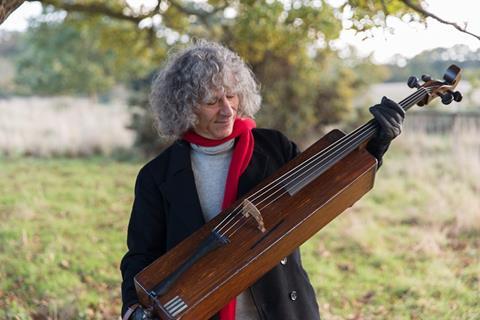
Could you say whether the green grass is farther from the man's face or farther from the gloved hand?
the man's face

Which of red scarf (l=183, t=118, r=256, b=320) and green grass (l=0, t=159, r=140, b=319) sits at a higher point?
red scarf (l=183, t=118, r=256, b=320)

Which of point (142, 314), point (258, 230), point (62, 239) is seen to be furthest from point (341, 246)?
point (142, 314)

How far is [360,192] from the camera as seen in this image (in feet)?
6.71

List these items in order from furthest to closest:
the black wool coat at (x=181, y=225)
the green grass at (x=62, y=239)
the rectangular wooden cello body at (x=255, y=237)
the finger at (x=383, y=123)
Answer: the green grass at (x=62, y=239), the black wool coat at (x=181, y=225), the finger at (x=383, y=123), the rectangular wooden cello body at (x=255, y=237)

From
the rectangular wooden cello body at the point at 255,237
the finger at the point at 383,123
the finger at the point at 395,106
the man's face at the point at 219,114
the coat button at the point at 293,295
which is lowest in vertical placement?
the coat button at the point at 293,295

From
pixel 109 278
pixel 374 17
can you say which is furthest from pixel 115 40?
pixel 374 17

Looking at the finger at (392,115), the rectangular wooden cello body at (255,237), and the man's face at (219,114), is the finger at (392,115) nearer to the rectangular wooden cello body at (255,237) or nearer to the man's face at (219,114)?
the rectangular wooden cello body at (255,237)

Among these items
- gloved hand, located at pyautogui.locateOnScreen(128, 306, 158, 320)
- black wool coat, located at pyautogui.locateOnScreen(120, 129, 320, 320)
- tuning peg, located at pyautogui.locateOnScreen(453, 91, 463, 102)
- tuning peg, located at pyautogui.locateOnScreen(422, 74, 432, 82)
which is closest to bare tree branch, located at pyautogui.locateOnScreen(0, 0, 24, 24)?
black wool coat, located at pyautogui.locateOnScreen(120, 129, 320, 320)

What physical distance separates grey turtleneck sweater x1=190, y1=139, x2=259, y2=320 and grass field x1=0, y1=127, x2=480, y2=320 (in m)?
2.42

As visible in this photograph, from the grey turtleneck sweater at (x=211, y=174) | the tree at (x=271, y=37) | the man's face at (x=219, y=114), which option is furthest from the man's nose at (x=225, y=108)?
the tree at (x=271, y=37)

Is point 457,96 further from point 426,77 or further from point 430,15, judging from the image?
point 430,15

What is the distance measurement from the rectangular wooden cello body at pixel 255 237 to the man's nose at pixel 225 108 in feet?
0.98

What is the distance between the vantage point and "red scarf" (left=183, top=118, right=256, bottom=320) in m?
2.16

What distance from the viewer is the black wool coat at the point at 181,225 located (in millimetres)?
2100
